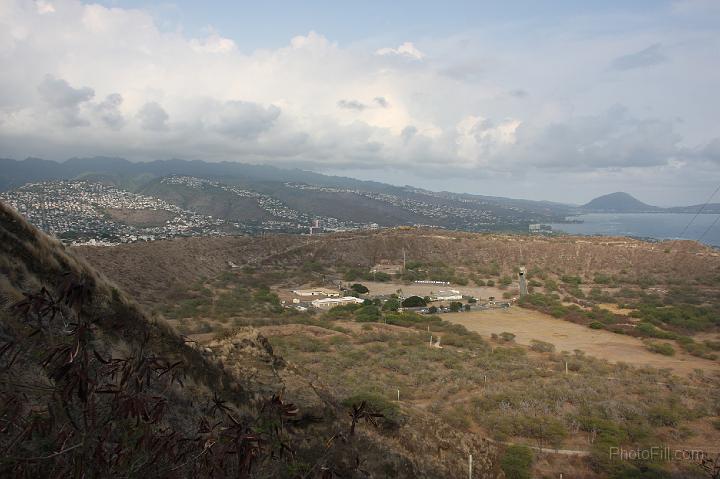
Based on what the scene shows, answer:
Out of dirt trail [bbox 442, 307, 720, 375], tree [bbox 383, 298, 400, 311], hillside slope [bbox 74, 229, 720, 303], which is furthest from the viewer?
hillside slope [bbox 74, 229, 720, 303]

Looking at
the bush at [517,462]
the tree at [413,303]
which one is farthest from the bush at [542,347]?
the tree at [413,303]

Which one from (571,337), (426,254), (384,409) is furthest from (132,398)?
(426,254)

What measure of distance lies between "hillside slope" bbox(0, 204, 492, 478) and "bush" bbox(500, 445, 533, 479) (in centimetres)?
59

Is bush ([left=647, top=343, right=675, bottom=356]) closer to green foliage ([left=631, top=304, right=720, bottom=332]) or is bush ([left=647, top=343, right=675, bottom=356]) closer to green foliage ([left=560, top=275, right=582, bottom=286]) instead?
green foliage ([left=631, top=304, right=720, bottom=332])

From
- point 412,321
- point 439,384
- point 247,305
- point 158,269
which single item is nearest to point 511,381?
point 439,384

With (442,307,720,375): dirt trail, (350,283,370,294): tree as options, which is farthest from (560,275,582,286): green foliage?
(350,283,370,294): tree

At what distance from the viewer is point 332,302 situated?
42.3m

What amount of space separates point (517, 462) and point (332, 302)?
31.6m

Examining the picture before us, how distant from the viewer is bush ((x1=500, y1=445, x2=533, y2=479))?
10.9 metres

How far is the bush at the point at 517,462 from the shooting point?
430 inches

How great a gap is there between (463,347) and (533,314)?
17251mm

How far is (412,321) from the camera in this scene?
35.2 metres

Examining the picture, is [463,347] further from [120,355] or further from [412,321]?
[120,355]

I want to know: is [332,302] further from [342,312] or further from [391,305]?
[391,305]
